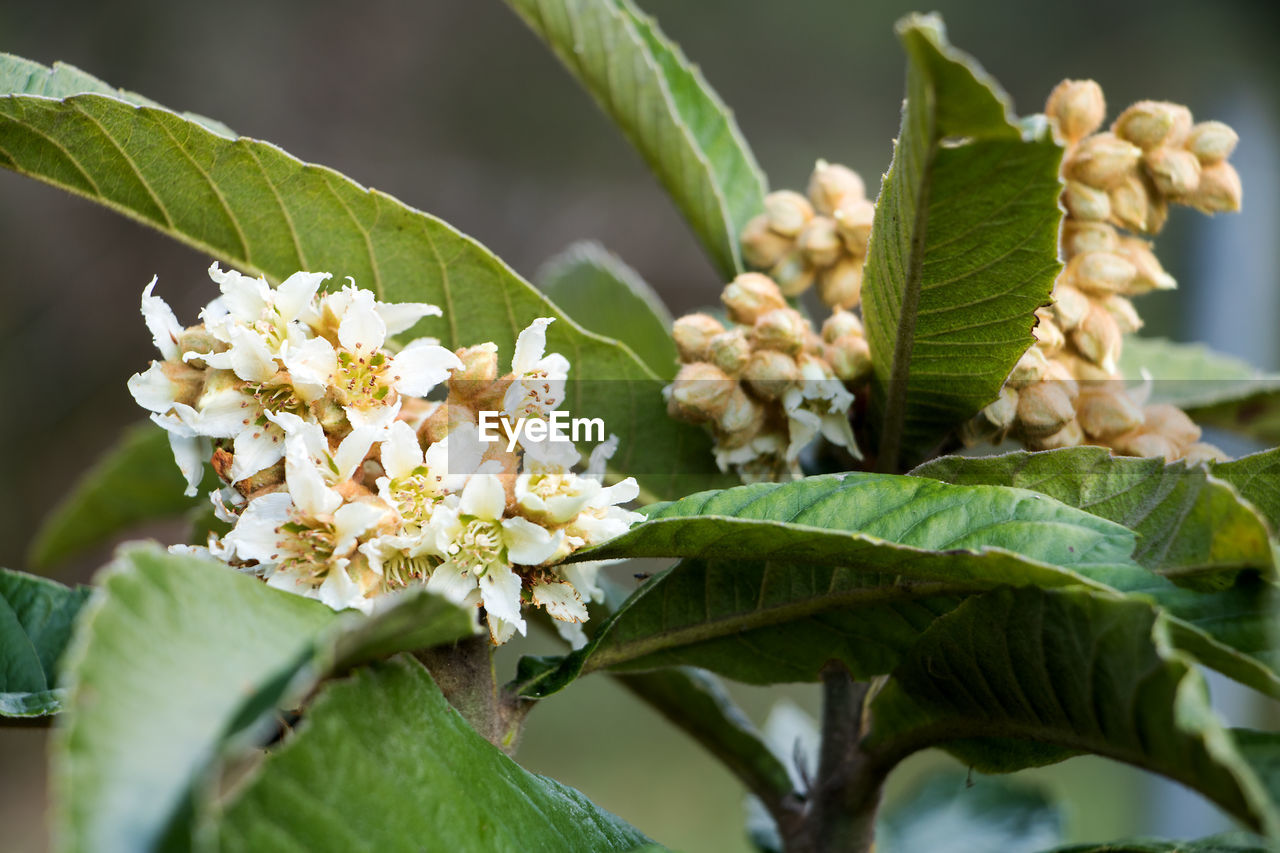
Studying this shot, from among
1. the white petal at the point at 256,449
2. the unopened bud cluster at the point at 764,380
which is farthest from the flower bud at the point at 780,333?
the white petal at the point at 256,449

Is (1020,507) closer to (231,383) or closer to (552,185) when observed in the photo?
(231,383)

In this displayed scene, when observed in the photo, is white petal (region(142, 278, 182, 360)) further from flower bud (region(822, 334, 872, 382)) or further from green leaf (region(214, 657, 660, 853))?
flower bud (region(822, 334, 872, 382))

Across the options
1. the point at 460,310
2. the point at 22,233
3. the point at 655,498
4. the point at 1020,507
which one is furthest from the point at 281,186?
the point at 22,233

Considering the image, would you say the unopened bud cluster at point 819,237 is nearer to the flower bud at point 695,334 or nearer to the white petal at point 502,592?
the flower bud at point 695,334

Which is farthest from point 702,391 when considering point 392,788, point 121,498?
point 121,498

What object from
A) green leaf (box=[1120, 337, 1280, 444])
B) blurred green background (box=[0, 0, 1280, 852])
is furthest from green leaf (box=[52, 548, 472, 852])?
blurred green background (box=[0, 0, 1280, 852])

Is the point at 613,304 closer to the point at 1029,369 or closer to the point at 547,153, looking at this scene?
the point at 1029,369

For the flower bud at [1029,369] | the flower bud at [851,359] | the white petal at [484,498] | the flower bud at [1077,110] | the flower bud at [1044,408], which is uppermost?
the flower bud at [1077,110]
